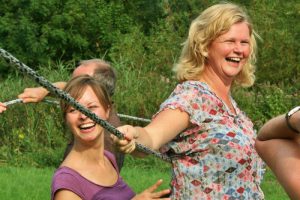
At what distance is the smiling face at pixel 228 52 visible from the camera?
12.6 ft

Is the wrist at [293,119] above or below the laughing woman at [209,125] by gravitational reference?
above

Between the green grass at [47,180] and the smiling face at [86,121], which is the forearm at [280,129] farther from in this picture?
the green grass at [47,180]

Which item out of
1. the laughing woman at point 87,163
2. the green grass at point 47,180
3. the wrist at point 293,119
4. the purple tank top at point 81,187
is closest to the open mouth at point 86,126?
the laughing woman at point 87,163

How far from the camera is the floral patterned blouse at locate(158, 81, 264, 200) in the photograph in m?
3.62

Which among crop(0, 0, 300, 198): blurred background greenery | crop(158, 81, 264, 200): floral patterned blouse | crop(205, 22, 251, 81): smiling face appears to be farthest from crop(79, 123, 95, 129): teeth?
crop(0, 0, 300, 198): blurred background greenery

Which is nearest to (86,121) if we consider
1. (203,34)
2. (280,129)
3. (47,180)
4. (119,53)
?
(203,34)

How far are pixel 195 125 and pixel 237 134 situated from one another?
189mm

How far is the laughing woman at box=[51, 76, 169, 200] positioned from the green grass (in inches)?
181

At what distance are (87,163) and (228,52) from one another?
0.83 meters

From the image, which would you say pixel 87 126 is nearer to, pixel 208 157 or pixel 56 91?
pixel 208 157

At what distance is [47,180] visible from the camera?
9.21 m

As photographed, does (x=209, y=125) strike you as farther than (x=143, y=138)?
Yes

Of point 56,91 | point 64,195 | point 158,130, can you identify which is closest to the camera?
point 56,91

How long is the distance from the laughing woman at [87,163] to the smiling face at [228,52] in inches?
20.6
